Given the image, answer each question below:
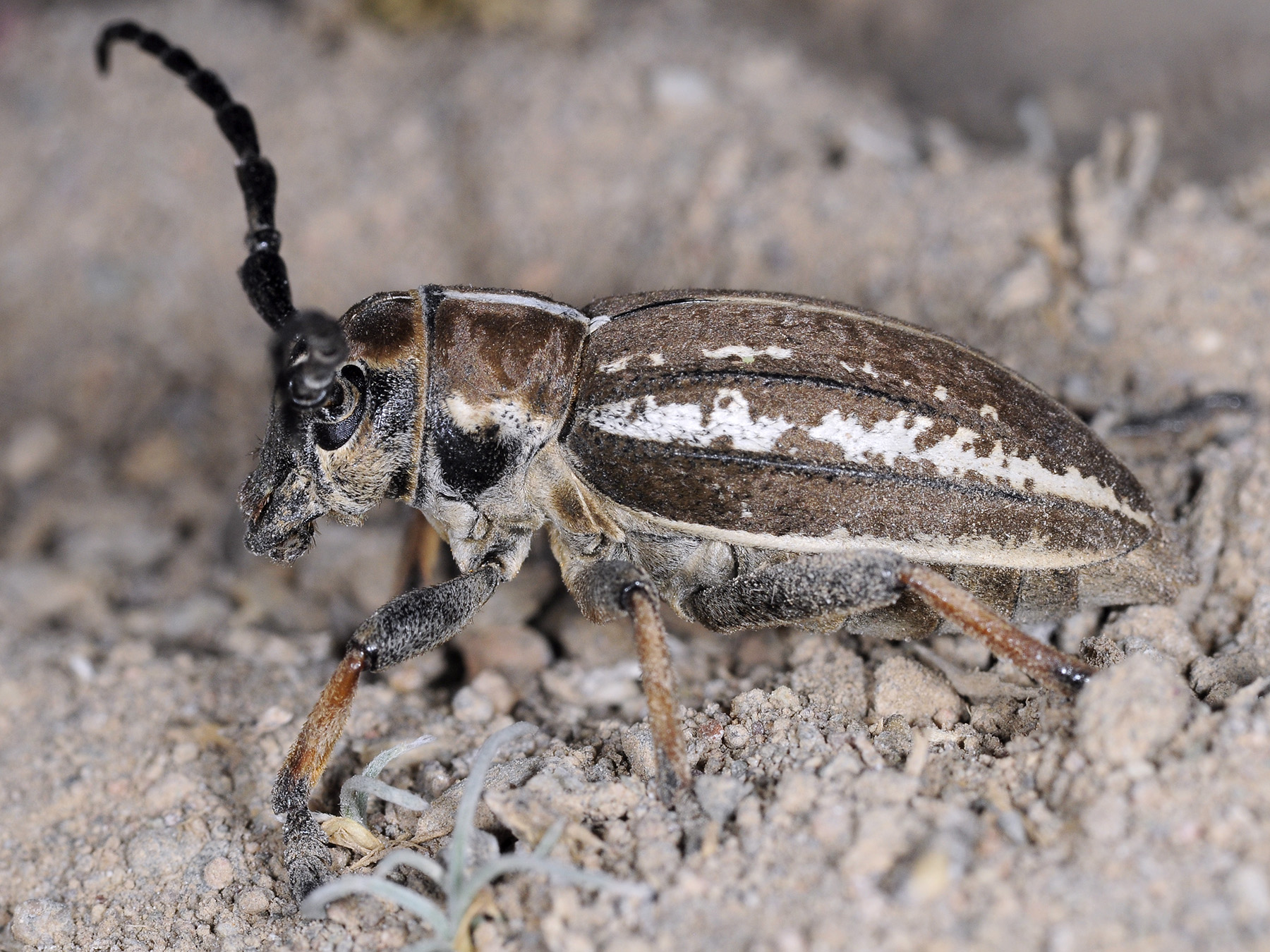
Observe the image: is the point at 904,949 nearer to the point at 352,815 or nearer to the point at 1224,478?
the point at 352,815

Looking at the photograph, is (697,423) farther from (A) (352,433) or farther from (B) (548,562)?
(B) (548,562)


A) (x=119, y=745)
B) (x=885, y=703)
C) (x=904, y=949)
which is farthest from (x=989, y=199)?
(x=119, y=745)

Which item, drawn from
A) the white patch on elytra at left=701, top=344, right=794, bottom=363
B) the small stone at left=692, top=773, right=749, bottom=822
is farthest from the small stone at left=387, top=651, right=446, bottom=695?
the white patch on elytra at left=701, top=344, right=794, bottom=363

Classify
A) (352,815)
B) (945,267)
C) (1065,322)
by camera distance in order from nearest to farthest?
(352,815) → (1065,322) → (945,267)

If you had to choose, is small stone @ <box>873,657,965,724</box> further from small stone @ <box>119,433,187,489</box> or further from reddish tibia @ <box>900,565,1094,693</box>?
small stone @ <box>119,433,187,489</box>

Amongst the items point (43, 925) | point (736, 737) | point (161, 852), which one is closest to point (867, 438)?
point (736, 737)

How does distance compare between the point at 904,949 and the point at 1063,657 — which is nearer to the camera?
the point at 904,949

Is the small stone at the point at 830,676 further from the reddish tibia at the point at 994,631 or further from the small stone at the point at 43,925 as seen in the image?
the small stone at the point at 43,925

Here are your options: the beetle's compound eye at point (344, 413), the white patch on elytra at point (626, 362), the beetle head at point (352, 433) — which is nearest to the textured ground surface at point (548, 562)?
the beetle head at point (352, 433)
